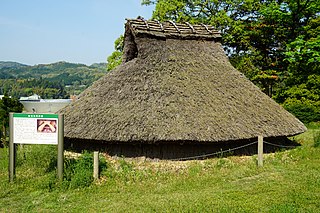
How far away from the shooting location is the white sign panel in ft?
30.8

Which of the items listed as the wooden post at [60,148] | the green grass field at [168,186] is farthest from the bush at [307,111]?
the wooden post at [60,148]

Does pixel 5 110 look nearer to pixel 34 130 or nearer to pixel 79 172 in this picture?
pixel 34 130

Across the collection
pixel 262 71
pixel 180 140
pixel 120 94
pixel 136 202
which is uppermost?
pixel 262 71

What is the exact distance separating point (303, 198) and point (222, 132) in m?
4.12

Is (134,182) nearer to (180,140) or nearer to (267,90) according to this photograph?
(180,140)

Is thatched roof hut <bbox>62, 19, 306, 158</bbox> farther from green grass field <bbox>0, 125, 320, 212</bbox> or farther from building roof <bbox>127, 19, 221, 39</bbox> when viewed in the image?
green grass field <bbox>0, 125, 320, 212</bbox>

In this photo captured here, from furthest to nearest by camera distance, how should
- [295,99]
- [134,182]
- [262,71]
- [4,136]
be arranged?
[262,71]
[295,99]
[4,136]
[134,182]

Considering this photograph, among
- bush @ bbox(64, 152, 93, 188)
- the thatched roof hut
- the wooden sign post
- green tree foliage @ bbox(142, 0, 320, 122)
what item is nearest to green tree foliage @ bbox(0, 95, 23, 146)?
the thatched roof hut

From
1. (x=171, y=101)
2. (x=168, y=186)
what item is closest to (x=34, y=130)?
(x=168, y=186)

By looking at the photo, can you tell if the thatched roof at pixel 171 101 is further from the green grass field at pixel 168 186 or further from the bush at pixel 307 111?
the bush at pixel 307 111

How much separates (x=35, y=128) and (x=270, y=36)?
22.6m

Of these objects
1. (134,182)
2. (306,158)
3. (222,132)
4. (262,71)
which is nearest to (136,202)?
(134,182)

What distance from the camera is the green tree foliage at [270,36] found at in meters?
23.8

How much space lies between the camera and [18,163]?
1145cm
